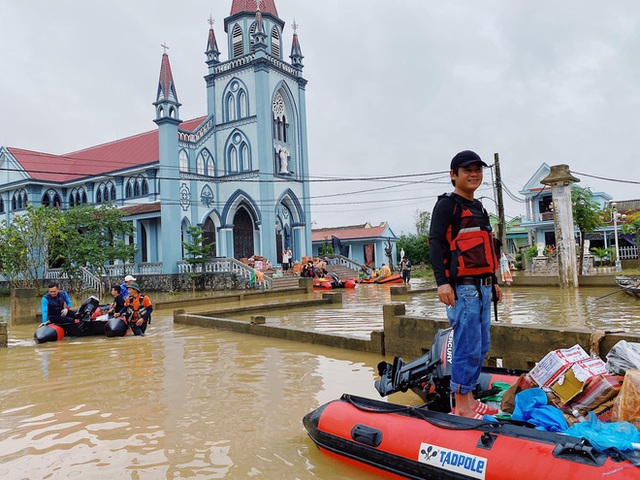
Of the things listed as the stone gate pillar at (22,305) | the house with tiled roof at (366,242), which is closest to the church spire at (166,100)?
the stone gate pillar at (22,305)

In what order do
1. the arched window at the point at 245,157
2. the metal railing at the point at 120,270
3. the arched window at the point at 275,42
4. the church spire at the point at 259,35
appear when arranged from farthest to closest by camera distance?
the arched window at the point at 275,42 < the arched window at the point at 245,157 < the church spire at the point at 259,35 < the metal railing at the point at 120,270

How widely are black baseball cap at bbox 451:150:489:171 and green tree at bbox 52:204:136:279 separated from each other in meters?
26.3

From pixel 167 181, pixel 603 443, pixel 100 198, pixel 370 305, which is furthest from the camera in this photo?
pixel 100 198

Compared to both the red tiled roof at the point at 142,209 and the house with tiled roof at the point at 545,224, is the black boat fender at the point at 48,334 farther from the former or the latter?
the house with tiled roof at the point at 545,224

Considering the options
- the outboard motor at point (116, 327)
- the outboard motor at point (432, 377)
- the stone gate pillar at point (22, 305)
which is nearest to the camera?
the outboard motor at point (432, 377)

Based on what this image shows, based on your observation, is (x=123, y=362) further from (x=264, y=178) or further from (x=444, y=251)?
(x=264, y=178)

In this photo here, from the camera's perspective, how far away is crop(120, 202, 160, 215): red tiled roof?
3095 cm

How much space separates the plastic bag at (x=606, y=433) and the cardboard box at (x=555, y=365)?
21.1 inches

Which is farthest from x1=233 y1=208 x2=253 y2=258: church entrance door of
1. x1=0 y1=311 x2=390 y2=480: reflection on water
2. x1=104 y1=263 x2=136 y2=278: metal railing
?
x1=0 y1=311 x2=390 y2=480: reflection on water

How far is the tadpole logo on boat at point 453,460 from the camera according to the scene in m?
3.44

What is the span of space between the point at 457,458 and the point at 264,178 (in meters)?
29.7

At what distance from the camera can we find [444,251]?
441cm

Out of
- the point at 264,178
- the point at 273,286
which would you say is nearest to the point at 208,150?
the point at 264,178

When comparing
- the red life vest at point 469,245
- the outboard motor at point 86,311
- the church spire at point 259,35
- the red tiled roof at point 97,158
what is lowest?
the outboard motor at point 86,311
